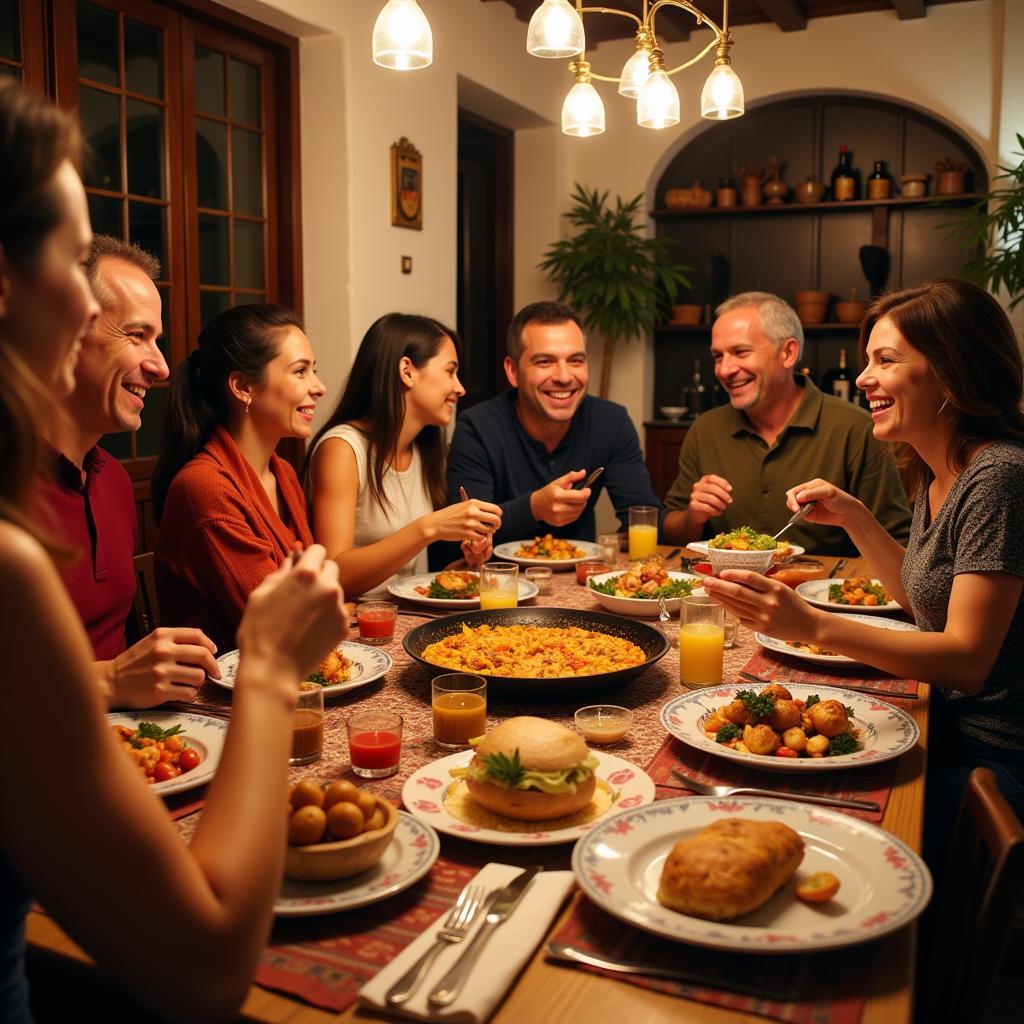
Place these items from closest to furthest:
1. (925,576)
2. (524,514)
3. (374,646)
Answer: (925,576)
(374,646)
(524,514)

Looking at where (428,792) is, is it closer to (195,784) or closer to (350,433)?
(195,784)

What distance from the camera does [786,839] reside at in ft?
3.54

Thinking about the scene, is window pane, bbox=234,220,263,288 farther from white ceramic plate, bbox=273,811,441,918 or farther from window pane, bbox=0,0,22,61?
white ceramic plate, bbox=273,811,441,918

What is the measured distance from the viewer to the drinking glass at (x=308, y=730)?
1.44 metres

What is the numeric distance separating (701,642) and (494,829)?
0.71m

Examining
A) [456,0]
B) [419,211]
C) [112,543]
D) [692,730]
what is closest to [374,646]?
[112,543]

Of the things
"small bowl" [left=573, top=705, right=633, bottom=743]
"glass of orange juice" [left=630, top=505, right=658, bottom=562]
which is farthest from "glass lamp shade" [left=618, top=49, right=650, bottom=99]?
"small bowl" [left=573, top=705, right=633, bottom=743]

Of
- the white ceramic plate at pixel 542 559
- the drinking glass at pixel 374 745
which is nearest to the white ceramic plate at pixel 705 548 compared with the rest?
the white ceramic plate at pixel 542 559

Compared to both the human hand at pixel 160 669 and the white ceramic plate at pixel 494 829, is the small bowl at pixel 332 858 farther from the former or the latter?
the human hand at pixel 160 669

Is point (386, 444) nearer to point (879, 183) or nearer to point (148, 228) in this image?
point (148, 228)

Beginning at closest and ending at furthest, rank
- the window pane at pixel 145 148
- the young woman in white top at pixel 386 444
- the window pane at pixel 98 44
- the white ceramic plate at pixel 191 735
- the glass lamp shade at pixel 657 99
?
the white ceramic plate at pixel 191 735
the glass lamp shade at pixel 657 99
the young woman in white top at pixel 386 444
the window pane at pixel 98 44
the window pane at pixel 145 148

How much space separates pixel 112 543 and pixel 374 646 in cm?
59

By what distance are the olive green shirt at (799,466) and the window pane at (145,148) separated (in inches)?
86.0

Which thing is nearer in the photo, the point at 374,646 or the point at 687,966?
the point at 687,966
